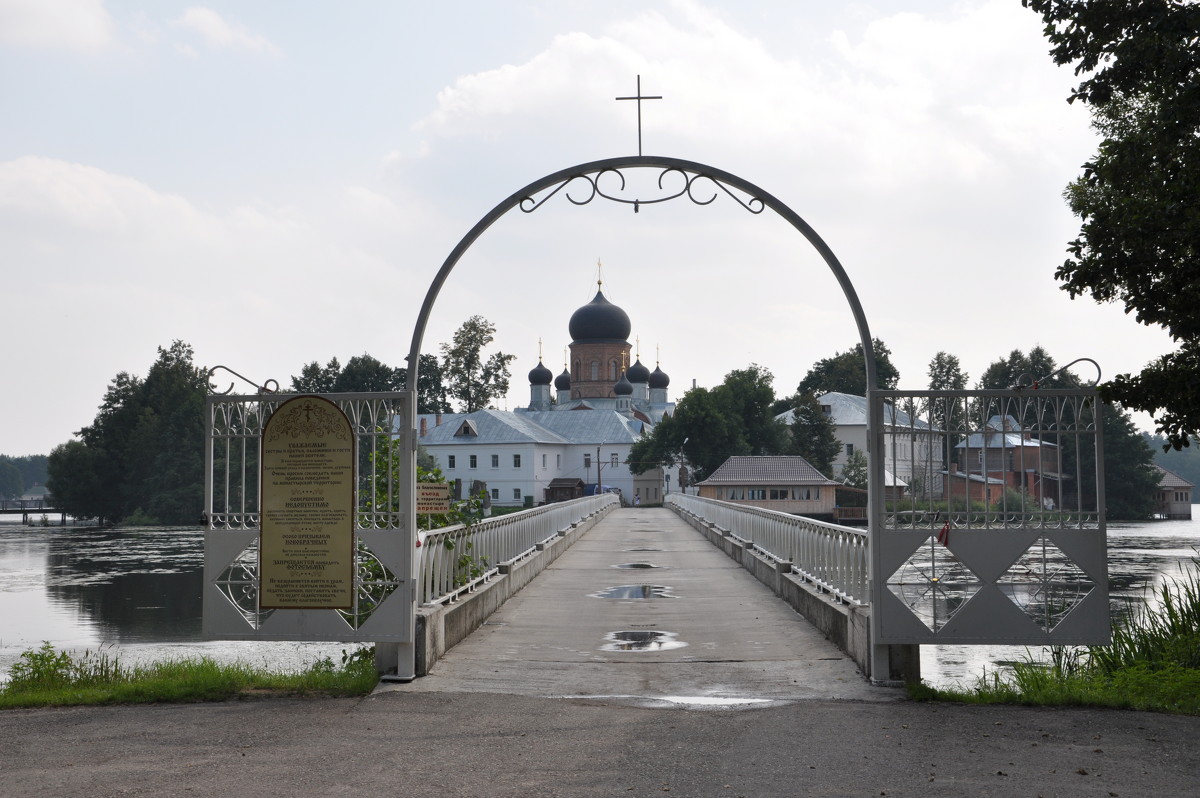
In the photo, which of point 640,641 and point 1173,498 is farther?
point 1173,498

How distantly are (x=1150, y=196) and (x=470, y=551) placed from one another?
25.0 ft

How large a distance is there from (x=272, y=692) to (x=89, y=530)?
67.2m

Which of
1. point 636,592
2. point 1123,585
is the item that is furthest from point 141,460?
point 636,592

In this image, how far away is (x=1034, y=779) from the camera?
6.05 meters

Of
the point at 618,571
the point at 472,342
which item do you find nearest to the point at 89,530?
the point at 472,342

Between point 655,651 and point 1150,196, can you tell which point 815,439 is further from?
point 1150,196

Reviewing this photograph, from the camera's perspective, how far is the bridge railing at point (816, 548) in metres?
10.8

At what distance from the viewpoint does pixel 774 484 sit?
64.3 metres

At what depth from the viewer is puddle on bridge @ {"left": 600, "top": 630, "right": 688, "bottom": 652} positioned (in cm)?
1112

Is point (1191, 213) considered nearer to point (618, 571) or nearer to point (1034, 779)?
point (1034, 779)

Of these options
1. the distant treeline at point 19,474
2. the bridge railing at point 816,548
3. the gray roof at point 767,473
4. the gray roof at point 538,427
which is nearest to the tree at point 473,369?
the gray roof at point 538,427

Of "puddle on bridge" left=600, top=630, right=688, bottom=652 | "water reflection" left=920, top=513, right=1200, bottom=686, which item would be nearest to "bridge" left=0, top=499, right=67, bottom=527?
"water reflection" left=920, top=513, right=1200, bottom=686

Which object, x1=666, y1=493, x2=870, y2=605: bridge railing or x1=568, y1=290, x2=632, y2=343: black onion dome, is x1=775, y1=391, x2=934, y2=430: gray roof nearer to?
x1=568, y1=290, x2=632, y2=343: black onion dome

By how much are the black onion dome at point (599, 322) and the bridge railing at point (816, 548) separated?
85614mm
